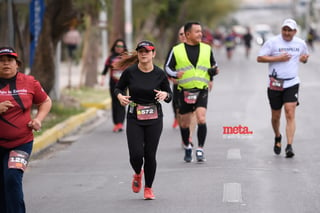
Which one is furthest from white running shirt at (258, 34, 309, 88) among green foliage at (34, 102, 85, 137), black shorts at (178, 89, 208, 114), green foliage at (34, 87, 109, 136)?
green foliage at (34, 102, 85, 137)

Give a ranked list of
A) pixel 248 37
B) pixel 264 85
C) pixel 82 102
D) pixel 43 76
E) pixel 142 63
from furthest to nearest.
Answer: pixel 248 37
pixel 264 85
pixel 82 102
pixel 43 76
pixel 142 63

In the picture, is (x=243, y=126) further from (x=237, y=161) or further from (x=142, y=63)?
(x=142, y=63)

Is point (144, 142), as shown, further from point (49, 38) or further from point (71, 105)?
point (71, 105)

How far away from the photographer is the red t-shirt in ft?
24.9

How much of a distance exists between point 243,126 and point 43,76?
4.28 metres

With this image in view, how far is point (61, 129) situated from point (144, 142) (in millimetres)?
6876

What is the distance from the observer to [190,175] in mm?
10742

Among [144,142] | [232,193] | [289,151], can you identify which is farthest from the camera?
[289,151]

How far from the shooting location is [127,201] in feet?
30.2

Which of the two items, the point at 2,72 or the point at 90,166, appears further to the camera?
the point at 90,166

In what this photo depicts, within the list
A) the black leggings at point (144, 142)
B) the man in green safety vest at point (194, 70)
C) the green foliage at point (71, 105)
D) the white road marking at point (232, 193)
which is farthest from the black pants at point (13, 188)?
the green foliage at point (71, 105)

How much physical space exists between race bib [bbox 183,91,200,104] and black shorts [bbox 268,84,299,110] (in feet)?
3.80

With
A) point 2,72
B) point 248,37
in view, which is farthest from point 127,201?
point 248,37
